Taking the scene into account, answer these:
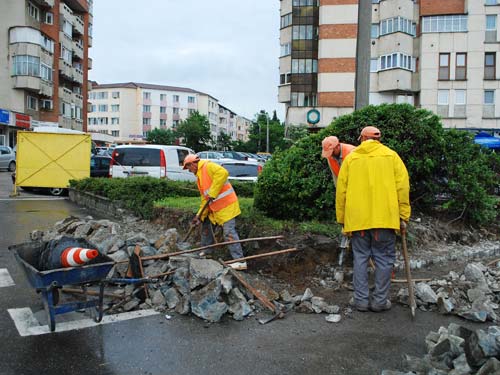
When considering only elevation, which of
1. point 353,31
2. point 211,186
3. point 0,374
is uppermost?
point 353,31

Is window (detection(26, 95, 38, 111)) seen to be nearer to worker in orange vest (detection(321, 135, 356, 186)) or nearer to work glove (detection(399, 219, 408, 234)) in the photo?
worker in orange vest (detection(321, 135, 356, 186))

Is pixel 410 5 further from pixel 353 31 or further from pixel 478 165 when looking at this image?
pixel 478 165

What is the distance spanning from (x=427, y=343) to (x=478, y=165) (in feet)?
16.2

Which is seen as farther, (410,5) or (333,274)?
(410,5)

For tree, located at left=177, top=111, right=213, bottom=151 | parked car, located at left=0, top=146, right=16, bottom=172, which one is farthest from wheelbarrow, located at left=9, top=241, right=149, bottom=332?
tree, located at left=177, top=111, right=213, bottom=151

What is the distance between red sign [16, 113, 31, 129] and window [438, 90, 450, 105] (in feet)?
115

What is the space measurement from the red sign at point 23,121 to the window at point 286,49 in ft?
76.1

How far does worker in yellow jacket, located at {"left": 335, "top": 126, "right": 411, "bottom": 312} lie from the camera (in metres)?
5.15

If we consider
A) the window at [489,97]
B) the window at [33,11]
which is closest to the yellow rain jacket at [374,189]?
the window at [489,97]

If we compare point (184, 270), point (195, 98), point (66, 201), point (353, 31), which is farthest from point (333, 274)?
point (195, 98)

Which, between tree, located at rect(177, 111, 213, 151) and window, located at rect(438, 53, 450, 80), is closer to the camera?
window, located at rect(438, 53, 450, 80)

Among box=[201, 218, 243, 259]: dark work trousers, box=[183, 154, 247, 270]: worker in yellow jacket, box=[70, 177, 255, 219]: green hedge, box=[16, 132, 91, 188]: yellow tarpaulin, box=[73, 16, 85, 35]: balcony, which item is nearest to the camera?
box=[201, 218, 243, 259]: dark work trousers

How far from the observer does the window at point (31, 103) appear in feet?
144

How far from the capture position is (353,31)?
4153cm
